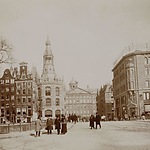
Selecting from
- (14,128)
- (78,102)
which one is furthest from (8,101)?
(78,102)

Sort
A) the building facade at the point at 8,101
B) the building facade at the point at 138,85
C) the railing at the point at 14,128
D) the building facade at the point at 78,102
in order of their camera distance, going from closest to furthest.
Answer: the railing at the point at 14,128 → the building facade at the point at 138,85 → the building facade at the point at 8,101 → the building facade at the point at 78,102

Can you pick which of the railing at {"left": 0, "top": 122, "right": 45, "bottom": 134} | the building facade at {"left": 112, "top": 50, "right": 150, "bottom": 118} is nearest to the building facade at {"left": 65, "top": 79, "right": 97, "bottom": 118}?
the building facade at {"left": 112, "top": 50, "right": 150, "bottom": 118}

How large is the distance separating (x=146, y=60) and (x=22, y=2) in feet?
35.8

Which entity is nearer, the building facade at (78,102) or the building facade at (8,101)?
the building facade at (8,101)

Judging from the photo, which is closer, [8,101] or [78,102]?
[8,101]

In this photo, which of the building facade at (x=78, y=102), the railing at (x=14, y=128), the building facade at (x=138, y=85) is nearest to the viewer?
the railing at (x=14, y=128)

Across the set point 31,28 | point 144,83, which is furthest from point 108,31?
point 144,83

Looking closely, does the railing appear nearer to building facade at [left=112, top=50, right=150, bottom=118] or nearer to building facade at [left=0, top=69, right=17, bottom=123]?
building facade at [left=112, top=50, right=150, bottom=118]

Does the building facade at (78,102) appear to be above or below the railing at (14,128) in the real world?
above

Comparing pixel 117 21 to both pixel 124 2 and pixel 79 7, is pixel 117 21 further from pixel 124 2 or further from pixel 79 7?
pixel 79 7

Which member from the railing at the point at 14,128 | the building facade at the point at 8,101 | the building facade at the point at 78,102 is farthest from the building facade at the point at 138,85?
the building facade at the point at 78,102

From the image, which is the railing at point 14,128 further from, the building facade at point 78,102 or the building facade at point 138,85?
the building facade at point 78,102

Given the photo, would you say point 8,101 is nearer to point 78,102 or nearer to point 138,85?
point 138,85

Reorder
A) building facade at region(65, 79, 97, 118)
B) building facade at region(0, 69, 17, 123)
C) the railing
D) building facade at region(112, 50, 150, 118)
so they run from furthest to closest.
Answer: building facade at region(65, 79, 97, 118) → building facade at region(0, 69, 17, 123) → building facade at region(112, 50, 150, 118) → the railing
